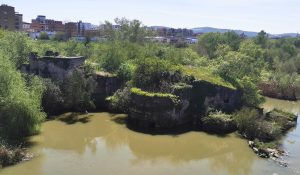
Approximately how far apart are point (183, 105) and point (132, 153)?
903 cm

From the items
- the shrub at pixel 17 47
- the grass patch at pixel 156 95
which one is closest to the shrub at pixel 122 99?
the grass patch at pixel 156 95

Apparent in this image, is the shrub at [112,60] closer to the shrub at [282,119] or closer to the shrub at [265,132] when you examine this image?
the shrub at [282,119]

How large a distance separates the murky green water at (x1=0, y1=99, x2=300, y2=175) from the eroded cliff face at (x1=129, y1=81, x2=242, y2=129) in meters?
2.06

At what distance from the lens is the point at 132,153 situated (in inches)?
1147


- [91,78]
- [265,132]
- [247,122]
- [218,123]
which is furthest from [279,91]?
[91,78]

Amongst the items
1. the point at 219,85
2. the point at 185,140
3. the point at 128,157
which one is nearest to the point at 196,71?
the point at 219,85

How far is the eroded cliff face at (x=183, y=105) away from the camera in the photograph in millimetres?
34438

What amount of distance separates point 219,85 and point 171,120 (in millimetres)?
6748

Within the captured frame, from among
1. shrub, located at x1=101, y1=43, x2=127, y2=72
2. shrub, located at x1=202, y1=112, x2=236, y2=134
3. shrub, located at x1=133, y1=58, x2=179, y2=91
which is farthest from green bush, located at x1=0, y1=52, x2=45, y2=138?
shrub, located at x1=101, y1=43, x2=127, y2=72

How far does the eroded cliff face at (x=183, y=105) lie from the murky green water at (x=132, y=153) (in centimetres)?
206

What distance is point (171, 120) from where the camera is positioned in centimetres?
3522

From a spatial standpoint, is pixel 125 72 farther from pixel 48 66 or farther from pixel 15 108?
pixel 15 108

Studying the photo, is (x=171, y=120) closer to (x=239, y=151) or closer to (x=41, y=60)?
(x=239, y=151)

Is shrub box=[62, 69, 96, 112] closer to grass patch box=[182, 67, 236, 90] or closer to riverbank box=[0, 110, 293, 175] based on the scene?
riverbank box=[0, 110, 293, 175]
